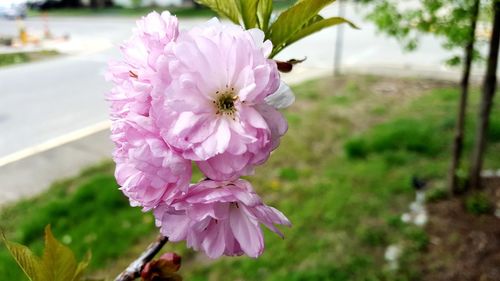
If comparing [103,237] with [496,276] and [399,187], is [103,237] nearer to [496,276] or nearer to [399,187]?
[399,187]

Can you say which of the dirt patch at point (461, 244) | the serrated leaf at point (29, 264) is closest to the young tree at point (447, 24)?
the dirt patch at point (461, 244)

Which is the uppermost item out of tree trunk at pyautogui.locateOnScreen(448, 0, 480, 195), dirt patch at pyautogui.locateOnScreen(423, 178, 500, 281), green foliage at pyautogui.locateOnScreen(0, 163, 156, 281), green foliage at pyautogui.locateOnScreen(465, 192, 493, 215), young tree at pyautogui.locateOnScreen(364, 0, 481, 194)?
young tree at pyautogui.locateOnScreen(364, 0, 481, 194)

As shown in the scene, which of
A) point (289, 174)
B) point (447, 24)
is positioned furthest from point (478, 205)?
point (289, 174)

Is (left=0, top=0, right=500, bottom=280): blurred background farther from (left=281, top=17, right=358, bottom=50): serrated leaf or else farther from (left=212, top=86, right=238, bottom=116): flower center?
(left=212, top=86, right=238, bottom=116): flower center

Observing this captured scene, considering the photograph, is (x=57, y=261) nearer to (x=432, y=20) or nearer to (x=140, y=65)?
A: (x=140, y=65)

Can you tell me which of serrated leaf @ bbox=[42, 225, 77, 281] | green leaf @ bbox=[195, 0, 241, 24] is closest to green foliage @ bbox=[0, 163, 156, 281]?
serrated leaf @ bbox=[42, 225, 77, 281]

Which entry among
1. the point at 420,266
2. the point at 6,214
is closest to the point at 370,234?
the point at 420,266
